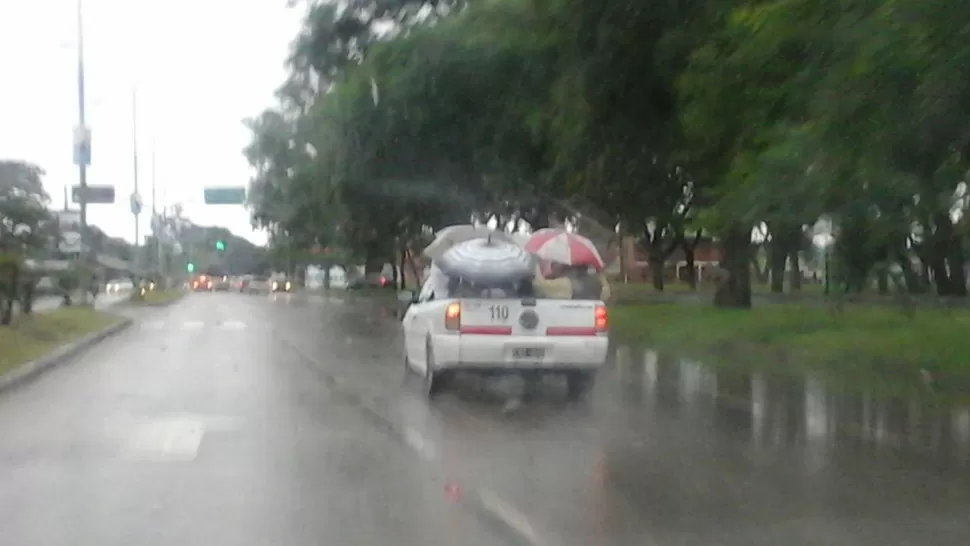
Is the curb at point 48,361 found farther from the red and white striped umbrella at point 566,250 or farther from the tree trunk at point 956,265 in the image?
the tree trunk at point 956,265

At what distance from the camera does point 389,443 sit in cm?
1254

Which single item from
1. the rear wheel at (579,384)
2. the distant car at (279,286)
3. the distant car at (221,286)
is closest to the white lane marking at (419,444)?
the rear wheel at (579,384)

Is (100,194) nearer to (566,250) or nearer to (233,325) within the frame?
(233,325)

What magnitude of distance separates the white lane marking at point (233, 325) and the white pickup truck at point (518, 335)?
61.5 feet

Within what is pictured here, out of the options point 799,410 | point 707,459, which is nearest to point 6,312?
point 799,410

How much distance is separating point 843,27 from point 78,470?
322 inches

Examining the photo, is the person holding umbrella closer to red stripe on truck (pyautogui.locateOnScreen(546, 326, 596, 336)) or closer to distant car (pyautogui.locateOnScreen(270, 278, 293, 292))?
red stripe on truck (pyautogui.locateOnScreen(546, 326, 596, 336))

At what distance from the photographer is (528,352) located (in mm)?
15898

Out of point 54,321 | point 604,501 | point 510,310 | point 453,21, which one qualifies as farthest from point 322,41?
point 604,501

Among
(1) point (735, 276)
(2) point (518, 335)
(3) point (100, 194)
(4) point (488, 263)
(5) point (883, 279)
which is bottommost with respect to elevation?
(2) point (518, 335)

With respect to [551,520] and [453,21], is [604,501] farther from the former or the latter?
[453,21]

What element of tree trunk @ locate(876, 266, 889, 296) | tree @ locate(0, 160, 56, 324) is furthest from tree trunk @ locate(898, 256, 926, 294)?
tree @ locate(0, 160, 56, 324)

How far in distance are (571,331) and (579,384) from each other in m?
1.03

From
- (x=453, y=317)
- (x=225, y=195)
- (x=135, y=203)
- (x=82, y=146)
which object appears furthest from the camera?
(x=225, y=195)
